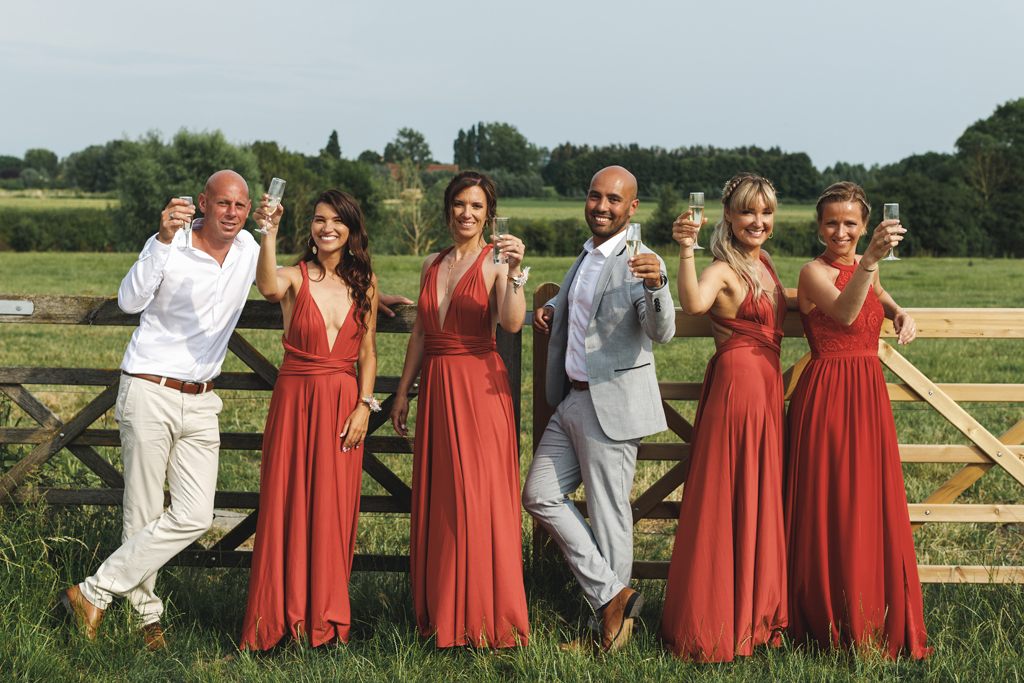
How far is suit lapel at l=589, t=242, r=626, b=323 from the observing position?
14.1ft

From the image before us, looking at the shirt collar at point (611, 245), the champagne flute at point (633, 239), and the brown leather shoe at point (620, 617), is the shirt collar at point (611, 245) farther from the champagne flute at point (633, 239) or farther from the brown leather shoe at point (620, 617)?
the brown leather shoe at point (620, 617)

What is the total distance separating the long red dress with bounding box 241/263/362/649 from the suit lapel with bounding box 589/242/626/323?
1374 millimetres

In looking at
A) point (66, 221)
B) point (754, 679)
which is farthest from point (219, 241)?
point (66, 221)

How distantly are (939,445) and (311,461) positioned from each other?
12.2 feet

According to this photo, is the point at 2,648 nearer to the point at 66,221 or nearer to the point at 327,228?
the point at 327,228

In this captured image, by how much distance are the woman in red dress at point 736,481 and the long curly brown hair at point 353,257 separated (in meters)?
1.81

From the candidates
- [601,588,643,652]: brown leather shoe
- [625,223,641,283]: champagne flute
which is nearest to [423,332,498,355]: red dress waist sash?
[625,223,641,283]: champagne flute

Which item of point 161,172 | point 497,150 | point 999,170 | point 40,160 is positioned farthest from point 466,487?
point 40,160

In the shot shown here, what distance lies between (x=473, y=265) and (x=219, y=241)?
1.52m

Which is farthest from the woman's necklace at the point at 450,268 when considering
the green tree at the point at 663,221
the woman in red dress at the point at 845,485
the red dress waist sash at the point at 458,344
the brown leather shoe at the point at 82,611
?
the green tree at the point at 663,221

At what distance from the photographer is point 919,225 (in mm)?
65938

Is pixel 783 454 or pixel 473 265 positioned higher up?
pixel 473 265

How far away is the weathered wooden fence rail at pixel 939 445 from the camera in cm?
470

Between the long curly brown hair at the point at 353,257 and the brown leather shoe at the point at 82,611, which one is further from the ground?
the long curly brown hair at the point at 353,257
